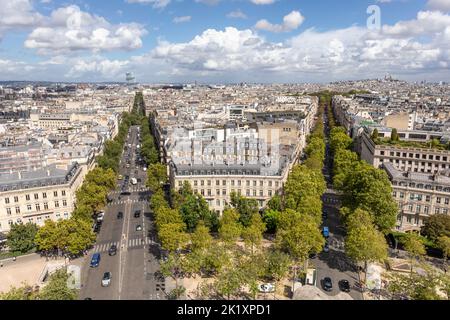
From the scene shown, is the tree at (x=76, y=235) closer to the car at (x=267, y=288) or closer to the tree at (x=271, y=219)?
the car at (x=267, y=288)

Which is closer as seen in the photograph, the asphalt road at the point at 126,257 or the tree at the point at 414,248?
the asphalt road at the point at 126,257

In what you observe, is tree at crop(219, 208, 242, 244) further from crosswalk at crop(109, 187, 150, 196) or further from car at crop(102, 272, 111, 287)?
crosswalk at crop(109, 187, 150, 196)

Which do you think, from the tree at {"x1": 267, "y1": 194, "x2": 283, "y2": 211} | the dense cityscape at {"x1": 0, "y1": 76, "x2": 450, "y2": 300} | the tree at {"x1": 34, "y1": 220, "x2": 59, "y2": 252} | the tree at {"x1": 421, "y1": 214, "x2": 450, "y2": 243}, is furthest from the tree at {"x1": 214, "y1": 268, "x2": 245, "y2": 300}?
the tree at {"x1": 421, "y1": 214, "x2": 450, "y2": 243}

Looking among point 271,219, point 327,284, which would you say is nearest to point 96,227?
point 271,219

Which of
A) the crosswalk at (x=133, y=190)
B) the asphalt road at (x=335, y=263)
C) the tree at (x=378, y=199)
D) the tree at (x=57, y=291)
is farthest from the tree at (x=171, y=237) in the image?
the crosswalk at (x=133, y=190)

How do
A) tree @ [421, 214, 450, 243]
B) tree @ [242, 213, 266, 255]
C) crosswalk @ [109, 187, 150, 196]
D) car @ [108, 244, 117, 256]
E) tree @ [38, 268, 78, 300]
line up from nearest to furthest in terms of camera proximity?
1. tree @ [38, 268, 78, 300]
2. tree @ [242, 213, 266, 255]
3. tree @ [421, 214, 450, 243]
4. car @ [108, 244, 117, 256]
5. crosswalk @ [109, 187, 150, 196]

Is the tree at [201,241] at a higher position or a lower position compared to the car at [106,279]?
higher

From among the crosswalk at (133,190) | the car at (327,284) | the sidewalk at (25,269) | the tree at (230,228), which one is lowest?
the sidewalk at (25,269)
